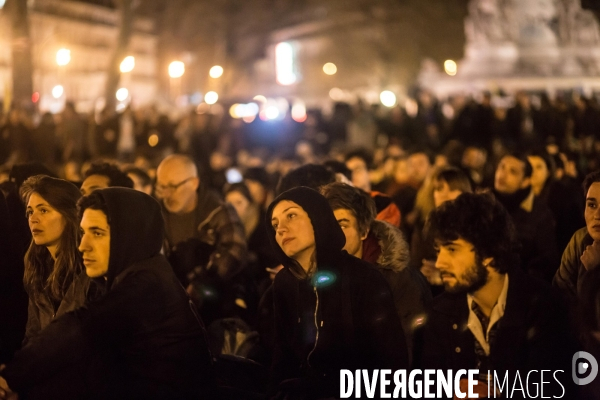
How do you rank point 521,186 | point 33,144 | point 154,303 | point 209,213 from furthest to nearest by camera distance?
point 33,144, point 521,186, point 209,213, point 154,303

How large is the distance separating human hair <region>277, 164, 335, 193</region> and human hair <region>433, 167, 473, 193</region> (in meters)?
1.18

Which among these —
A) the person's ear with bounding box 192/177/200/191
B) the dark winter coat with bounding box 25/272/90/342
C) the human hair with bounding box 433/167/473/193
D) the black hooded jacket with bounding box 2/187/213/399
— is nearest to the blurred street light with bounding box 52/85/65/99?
the person's ear with bounding box 192/177/200/191

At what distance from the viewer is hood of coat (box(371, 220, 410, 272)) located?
5.64 meters

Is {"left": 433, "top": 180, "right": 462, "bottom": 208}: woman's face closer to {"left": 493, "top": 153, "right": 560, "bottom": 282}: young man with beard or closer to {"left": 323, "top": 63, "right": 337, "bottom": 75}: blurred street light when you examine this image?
{"left": 493, "top": 153, "right": 560, "bottom": 282}: young man with beard

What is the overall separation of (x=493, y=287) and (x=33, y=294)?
2703 mm

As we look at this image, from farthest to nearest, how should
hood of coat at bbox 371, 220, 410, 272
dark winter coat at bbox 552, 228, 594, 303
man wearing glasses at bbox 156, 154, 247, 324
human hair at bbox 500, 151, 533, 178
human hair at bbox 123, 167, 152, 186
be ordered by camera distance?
human hair at bbox 123, 167, 152, 186 → human hair at bbox 500, 151, 533, 178 → man wearing glasses at bbox 156, 154, 247, 324 → dark winter coat at bbox 552, 228, 594, 303 → hood of coat at bbox 371, 220, 410, 272

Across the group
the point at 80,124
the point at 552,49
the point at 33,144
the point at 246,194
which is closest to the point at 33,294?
the point at 246,194

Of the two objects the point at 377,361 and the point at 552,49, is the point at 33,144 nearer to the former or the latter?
the point at 377,361

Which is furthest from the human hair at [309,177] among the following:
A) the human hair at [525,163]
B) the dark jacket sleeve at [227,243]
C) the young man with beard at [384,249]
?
the human hair at [525,163]

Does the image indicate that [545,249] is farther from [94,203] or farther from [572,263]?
[94,203]

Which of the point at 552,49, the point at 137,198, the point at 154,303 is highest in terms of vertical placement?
the point at 552,49

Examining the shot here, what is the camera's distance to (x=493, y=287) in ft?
15.3

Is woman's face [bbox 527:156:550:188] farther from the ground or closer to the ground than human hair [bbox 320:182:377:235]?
farther from the ground

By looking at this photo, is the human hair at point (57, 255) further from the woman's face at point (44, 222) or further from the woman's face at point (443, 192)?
the woman's face at point (443, 192)
